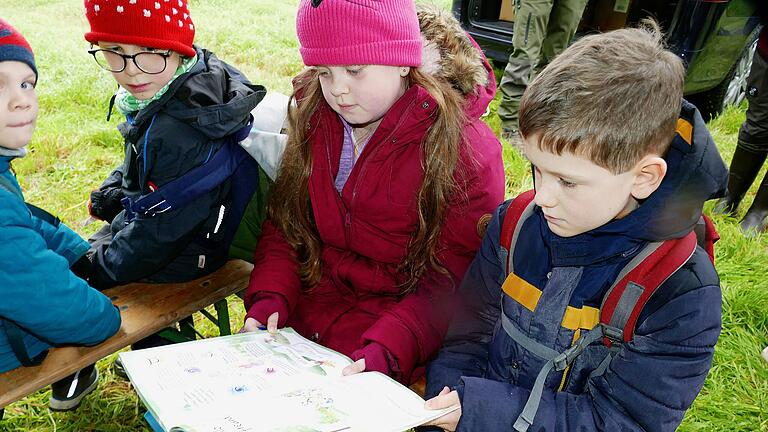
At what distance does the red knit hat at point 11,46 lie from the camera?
5.33 ft

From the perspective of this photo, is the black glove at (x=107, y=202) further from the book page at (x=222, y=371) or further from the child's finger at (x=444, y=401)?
the child's finger at (x=444, y=401)

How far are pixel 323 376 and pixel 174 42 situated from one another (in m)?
1.17

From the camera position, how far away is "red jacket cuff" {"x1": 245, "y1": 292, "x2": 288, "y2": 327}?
192cm

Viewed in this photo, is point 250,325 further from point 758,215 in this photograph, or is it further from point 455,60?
point 758,215

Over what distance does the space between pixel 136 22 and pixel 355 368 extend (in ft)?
4.08

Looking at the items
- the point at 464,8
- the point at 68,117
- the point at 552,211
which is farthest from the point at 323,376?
the point at 464,8

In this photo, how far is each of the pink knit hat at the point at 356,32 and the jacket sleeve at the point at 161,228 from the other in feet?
1.64

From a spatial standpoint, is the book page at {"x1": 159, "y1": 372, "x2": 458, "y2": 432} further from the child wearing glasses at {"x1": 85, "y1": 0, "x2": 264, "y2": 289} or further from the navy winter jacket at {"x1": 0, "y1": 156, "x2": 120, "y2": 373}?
the child wearing glasses at {"x1": 85, "y1": 0, "x2": 264, "y2": 289}

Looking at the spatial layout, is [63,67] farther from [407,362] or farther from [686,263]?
[686,263]

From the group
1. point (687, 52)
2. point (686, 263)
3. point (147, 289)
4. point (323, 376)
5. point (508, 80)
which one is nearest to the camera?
point (686, 263)

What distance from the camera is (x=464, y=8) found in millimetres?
5391

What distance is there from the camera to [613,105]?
1278 mm

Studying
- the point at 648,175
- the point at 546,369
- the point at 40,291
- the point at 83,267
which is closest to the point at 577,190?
the point at 648,175

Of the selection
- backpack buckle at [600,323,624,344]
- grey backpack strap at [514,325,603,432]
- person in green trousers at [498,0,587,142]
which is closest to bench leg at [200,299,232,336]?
grey backpack strap at [514,325,603,432]
